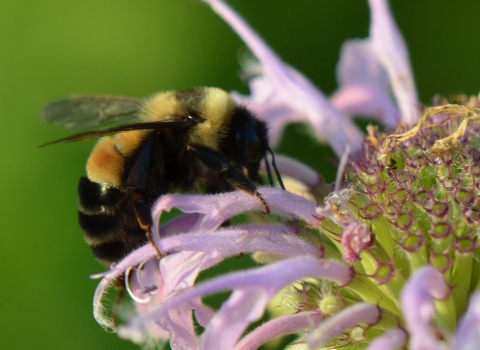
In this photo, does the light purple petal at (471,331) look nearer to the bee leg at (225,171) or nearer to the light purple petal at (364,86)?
the bee leg at (225,171)

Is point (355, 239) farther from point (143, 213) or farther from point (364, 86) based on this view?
point (364, 86)

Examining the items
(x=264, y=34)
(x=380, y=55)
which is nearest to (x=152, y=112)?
(x=380, y=55)

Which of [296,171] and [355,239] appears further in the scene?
[296,171]

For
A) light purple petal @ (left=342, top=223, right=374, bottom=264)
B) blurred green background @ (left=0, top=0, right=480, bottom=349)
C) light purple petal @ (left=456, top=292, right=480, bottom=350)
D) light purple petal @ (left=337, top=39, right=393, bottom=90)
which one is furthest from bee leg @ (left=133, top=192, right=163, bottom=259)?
blurred green background @ (left=0, top=0, right=480, bottom=349)

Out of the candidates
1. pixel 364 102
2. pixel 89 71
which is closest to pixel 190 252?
pixel 364 102

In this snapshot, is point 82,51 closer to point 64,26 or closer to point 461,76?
point 64,26

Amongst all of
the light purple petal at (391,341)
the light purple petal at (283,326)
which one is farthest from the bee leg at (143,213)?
the light purple petal at (391,341)
